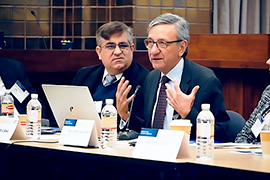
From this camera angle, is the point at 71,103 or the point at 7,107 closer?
the point at 71,103

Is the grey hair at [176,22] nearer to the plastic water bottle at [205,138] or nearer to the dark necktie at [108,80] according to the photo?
the dark necktie at [108,80]

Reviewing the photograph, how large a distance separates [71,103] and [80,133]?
0.32 meters

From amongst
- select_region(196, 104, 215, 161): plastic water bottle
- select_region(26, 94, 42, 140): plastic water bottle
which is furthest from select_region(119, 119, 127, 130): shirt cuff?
select_region(196, 104, 215, 161): plastic water bottle

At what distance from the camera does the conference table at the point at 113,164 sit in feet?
7.57

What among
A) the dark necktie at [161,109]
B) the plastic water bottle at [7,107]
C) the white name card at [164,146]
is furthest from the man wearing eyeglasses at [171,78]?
the white name card at [164,146]

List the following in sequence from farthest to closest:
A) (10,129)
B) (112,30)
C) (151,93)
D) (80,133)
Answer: (112,30) → (151,93) → (10,129) → (80,133)

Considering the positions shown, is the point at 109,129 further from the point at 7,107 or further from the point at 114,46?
the point at 114,46

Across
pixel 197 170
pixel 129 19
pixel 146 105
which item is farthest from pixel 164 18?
pixel 129 19

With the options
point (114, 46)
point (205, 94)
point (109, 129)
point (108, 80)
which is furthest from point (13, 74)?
point (109, 129)

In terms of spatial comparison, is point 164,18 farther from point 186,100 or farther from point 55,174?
point 55,174

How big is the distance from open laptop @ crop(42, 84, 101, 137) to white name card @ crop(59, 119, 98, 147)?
6.5 inches

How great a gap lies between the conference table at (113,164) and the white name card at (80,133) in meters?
0.04

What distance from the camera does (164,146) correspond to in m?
2.47

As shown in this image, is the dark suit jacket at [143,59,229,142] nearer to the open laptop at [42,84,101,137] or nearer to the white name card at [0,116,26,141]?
the open laptop at [42,84,101,137]
